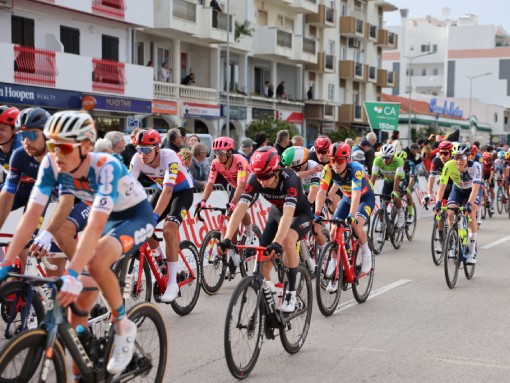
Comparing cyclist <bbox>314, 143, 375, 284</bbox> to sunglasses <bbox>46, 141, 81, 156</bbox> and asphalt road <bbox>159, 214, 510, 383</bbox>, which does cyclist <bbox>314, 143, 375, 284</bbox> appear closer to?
asphalt road <bbox>159, 214, 510, 383</bbox>

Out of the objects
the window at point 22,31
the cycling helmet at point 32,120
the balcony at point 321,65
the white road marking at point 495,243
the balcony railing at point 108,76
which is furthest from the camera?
the balcony at point 321,65

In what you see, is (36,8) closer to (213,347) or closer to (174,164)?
(174,164)

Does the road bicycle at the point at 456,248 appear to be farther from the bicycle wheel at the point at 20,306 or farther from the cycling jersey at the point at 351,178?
the bicycle wheel at the point at 20,306

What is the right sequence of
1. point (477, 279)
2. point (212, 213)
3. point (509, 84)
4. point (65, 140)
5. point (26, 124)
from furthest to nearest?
point (509, 84), point (212, 213), point (477, 279), point (26, 124), point (65, 140)

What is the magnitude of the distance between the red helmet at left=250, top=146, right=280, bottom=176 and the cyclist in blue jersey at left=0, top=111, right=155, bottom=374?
187 cm

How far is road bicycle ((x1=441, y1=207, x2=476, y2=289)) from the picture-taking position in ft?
36.6

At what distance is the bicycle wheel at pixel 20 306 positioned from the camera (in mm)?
5971

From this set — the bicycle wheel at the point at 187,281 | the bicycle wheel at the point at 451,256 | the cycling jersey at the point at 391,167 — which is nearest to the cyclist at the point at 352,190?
the bicycle wheel at the point at 451,256

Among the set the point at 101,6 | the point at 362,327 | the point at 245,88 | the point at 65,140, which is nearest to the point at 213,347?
the point at 362,327

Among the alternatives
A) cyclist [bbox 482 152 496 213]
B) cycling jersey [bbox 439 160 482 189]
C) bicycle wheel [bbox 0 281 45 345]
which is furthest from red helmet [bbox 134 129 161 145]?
cyclist [bbox 482 152 496 213]

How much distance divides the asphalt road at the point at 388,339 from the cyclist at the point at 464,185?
83 centimetres

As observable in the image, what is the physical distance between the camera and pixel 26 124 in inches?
258

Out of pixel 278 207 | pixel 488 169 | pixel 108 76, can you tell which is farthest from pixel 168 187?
pixel 108 76

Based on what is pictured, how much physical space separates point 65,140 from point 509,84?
113 metres
